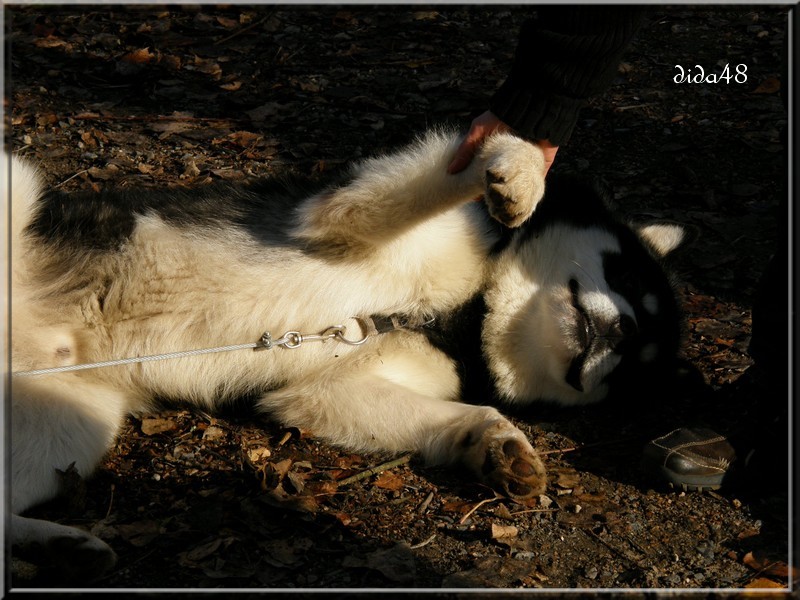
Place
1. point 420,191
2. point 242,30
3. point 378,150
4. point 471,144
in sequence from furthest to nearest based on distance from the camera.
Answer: point 242,30 → point 378,150 → point 420,191 → point 471,144

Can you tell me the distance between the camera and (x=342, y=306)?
3.82m

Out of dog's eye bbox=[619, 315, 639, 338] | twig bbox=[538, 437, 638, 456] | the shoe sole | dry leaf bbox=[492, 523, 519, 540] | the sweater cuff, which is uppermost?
the sweater cuff

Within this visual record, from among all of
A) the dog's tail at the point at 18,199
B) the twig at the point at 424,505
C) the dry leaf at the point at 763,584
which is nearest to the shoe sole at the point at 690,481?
the dry leaf at the point at 763,584

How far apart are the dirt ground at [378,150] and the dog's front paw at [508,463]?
0.27 ft

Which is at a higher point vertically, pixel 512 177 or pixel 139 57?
pixel 139 57

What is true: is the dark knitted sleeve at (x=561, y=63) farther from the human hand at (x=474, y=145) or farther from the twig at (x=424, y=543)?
the twig at (x=424, y=543)

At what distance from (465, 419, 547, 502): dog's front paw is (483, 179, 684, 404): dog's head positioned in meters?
0.53

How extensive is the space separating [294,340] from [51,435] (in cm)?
113

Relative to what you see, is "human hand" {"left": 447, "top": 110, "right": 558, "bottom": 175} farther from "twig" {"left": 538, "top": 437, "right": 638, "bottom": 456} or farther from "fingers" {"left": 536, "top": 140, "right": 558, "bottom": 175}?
"twig" {"left": 538, "top": 437, "right": 638, "bottom": 456}

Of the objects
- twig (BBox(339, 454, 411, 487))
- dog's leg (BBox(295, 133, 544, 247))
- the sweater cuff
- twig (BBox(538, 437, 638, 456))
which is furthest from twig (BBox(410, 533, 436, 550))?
the sweater cuff

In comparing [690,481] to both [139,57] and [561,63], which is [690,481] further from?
[139,57]

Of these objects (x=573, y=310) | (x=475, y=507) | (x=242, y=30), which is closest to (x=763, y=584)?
(x=475, y=507)

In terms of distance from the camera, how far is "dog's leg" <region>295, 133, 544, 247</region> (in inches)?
127

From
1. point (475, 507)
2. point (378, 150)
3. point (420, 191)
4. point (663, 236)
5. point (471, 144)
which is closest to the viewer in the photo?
point (475, 507)
